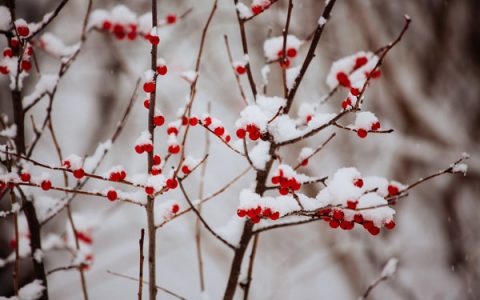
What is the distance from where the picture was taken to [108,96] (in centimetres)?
522

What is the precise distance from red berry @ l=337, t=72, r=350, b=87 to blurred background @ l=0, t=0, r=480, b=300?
173 centimetres

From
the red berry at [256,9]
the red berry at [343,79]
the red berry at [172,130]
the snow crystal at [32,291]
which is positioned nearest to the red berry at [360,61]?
the red berry at [343,79]

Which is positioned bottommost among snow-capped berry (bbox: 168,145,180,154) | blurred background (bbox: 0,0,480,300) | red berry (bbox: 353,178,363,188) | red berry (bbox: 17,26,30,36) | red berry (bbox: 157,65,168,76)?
red berry (bbox: 353,178,363,188)

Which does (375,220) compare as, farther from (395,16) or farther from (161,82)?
(161,82)

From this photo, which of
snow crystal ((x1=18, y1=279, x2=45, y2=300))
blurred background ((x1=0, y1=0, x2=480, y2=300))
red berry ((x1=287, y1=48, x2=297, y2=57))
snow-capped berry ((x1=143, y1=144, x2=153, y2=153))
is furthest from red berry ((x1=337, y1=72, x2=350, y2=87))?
blurred background ((x1=0, y1=0, x2=480, y2=300))

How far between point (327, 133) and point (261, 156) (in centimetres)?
417

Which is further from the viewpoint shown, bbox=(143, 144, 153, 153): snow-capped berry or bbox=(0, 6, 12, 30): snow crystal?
bbox=(0, 6, 12, 30): snow crystal

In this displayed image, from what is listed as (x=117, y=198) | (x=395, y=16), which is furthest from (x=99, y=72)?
(x=117, y=198)

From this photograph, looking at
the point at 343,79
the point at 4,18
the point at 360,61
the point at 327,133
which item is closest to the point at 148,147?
the point at 4,18

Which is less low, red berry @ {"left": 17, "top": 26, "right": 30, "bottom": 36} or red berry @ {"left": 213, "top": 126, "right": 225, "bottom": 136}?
red berry @ {"left": 17, "top": 26, "right": 30, "bottom": 36}

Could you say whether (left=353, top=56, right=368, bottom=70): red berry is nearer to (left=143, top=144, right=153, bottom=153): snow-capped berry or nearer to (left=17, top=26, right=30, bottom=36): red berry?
(left=143, top=144, right=153, bottom=153): snow-capped berry

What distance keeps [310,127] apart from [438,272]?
6483 mm

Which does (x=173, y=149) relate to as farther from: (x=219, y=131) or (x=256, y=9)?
(x=256, y=9)

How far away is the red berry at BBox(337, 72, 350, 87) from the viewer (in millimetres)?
1417
